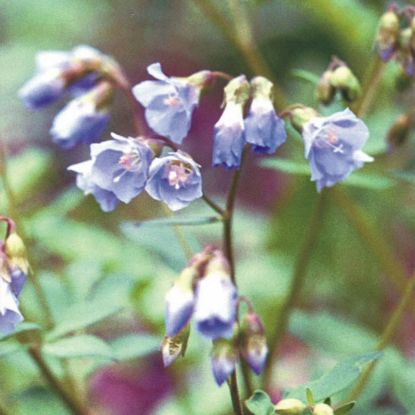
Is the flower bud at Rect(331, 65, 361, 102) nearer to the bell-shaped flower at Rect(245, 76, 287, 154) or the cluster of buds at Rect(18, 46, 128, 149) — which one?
the bell-shaped flower at Rect(245, 76, 287, 154)

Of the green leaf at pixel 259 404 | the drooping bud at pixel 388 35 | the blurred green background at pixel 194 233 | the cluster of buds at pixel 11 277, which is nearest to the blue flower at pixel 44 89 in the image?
the blurred green background at pixel 194 233

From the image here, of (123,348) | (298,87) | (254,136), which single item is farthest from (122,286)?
(298,87)

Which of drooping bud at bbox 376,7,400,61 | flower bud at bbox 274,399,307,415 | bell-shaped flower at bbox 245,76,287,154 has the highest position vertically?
bell-shaped flower at bbox 245,76,287,154

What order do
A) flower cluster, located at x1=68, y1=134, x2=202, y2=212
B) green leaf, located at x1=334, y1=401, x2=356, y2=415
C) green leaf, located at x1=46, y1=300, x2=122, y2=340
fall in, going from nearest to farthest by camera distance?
green leaf, located at x1=334, y1=401, x2=356, y2=415 → flower cluster, located at x1=68, y1=134, x2=202, y2=212 → green leaf, located at x1=46, y1=300, x2=122, y2=340

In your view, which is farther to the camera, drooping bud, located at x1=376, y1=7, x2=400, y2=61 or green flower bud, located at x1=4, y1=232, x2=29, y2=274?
drooping bud, located at x1=376, y1=7, x2=400, y2=61

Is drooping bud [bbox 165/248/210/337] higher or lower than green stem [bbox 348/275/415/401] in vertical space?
higher

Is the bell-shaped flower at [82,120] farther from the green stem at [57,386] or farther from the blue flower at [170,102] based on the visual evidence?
the green stem at [57,386]

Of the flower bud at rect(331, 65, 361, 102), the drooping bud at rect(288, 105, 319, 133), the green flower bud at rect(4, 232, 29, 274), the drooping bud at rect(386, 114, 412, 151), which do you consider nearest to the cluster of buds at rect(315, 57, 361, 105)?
the flower bud at rect(331, 65, 361, 102)

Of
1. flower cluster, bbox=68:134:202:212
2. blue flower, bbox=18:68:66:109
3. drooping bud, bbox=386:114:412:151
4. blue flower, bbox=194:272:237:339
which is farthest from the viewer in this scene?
drooping bud, bbox=386:114:412:151
